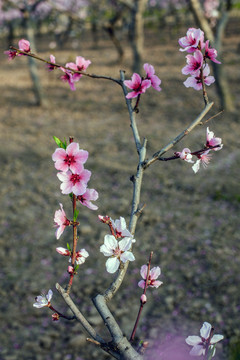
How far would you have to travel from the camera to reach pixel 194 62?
1499 mm

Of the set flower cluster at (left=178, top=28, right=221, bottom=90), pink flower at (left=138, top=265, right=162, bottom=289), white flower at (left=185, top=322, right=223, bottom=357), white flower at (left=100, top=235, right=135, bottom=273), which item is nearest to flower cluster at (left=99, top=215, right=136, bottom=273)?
white flower at (left=100, top=235, right=135, bottom=273)

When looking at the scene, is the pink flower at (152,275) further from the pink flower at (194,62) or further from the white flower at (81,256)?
the pink flower at (194,62)

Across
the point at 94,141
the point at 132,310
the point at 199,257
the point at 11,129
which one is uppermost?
the point at 11,129

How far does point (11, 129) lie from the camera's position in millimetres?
9406

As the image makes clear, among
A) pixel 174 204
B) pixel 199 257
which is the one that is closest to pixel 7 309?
pixel 199 257

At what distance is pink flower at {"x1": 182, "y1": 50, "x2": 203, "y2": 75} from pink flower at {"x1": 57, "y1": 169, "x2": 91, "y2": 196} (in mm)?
630

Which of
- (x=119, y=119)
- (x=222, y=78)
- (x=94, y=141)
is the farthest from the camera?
(x=119, y=119)

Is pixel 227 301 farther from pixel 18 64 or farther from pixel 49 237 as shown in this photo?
pixel 18 64

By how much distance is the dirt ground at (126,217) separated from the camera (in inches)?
146

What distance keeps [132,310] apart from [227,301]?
3.38 ft

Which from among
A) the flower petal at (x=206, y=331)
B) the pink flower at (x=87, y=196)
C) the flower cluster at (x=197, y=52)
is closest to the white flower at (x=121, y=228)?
the pink flower at (x=87, y=196)

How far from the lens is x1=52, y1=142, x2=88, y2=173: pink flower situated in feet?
4.07

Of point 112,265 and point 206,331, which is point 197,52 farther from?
point 206,331

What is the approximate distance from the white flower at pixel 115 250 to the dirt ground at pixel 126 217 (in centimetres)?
44
